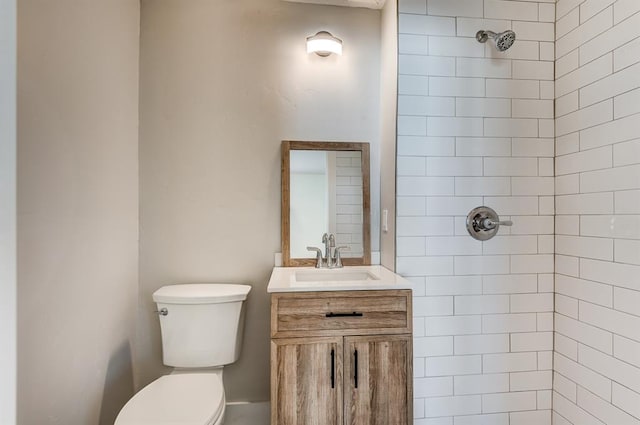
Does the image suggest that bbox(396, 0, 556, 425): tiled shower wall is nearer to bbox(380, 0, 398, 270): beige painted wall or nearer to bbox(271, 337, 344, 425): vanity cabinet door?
bbox(380, 0, 398, 270): beige painted wall

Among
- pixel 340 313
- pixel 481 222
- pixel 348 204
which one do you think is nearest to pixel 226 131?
→ pixel 348 204

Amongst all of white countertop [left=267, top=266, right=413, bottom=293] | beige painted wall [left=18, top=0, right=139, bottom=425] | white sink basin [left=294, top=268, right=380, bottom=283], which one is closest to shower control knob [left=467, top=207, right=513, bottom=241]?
white countertop [left=267, top=266, right=413, bottom=293]

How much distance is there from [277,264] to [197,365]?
25.3 inches

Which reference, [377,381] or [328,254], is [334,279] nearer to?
[328,254]

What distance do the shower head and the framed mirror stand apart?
0.79 meters

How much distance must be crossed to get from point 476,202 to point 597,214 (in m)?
0.49

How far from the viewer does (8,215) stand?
0.97m

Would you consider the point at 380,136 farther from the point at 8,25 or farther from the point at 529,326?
the point at 8,25

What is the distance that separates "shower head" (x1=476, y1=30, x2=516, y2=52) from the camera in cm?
157

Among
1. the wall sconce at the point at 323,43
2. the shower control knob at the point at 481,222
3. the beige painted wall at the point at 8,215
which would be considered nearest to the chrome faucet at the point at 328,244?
the shower control knob at the point at 481,222

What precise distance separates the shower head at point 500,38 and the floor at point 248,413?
7.51ft

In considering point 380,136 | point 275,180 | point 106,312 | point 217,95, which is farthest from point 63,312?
point 380,136

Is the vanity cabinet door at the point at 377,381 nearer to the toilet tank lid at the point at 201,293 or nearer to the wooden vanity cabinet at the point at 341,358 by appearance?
the wooden vanity cabinet at the point at 341,358

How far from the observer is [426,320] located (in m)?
1.65
